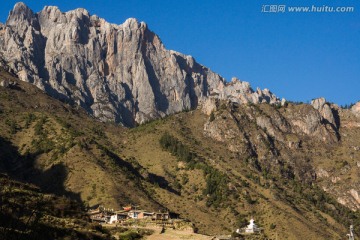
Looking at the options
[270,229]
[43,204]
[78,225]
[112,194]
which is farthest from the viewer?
[270,229]

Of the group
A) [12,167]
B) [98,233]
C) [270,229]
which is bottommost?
[98,233]

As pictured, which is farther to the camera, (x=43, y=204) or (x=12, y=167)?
(x=12, y=167)

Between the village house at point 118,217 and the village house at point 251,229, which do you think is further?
the village house at point 251,229

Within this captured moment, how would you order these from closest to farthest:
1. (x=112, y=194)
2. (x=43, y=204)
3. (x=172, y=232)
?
(x=43, y=204)
(x=172, y=232)
(x=112, y=194)

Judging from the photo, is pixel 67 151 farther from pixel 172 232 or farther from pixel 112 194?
pixel 172 232

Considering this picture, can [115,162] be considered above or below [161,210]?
above

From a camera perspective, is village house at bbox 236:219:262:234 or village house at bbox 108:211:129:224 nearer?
village house at bbox 108:211:129:224

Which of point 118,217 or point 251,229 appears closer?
point 118,217

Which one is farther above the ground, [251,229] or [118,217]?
[251,229]

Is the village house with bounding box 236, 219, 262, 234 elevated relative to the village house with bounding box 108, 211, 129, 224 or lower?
elevated

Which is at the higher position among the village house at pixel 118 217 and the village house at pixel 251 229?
the village house at pixel 251 229

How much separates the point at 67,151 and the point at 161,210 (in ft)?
129

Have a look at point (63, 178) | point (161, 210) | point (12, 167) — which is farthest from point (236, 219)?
point (12, 167)

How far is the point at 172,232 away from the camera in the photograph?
113562mm
